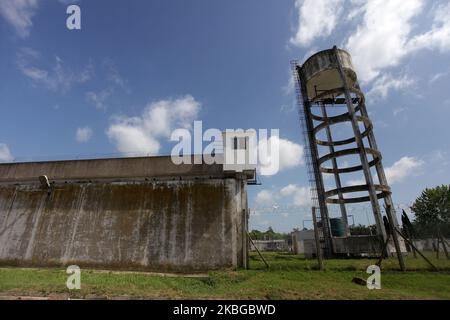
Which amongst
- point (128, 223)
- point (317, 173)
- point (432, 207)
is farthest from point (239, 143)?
point (432, 207)

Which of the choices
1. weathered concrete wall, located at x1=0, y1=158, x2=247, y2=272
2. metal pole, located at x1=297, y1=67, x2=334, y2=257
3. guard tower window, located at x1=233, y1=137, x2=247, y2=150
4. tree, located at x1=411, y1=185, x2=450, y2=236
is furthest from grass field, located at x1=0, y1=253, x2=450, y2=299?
tree, located at x1=411, y1=185, x2=450, y2=236

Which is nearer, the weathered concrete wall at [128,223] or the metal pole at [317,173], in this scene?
the weathered concrete wall at [128,223]

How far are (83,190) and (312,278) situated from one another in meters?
12.4

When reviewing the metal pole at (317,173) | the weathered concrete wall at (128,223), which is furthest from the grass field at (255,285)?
the metal pole at (317,173)

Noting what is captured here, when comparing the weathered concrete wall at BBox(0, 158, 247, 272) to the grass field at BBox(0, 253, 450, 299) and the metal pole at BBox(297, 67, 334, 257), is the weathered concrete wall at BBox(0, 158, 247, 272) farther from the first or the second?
the metal pole at BBox(297, 67, 334, 257)

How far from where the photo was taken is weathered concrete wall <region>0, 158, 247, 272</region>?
1261cm

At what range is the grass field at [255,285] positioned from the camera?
7375mm

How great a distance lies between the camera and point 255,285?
8.66 m

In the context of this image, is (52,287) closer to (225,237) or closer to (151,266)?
(151,266)

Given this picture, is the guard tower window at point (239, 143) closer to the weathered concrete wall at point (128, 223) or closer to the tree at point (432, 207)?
the weathered concrete wall at point (128, 223)

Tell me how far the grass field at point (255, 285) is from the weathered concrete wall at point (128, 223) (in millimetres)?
2380

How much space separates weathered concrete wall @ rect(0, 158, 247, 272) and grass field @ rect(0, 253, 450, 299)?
93.7 inches

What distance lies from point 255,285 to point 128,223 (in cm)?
→ 758
